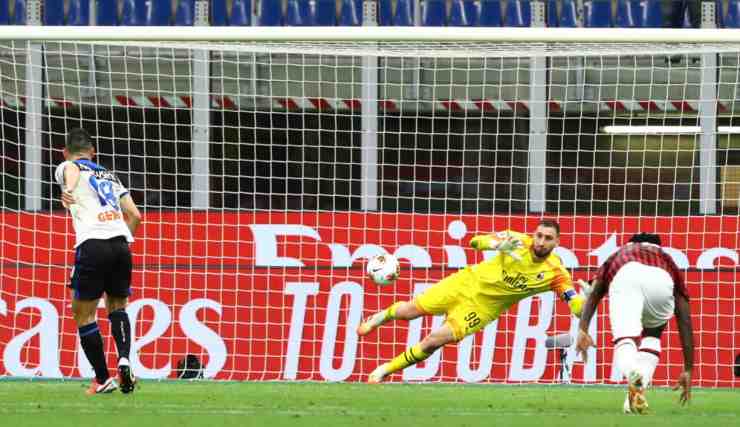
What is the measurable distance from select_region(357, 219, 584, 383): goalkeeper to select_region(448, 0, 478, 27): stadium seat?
550 centimetres

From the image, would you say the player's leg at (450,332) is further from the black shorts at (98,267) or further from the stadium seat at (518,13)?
the stadium seat at (518,13)

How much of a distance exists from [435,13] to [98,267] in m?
7.32

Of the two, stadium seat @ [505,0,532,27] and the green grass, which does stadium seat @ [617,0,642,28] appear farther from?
the green grass

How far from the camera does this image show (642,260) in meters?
8.16

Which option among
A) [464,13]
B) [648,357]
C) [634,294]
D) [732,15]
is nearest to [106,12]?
[464,13]

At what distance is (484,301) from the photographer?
35.0 ft

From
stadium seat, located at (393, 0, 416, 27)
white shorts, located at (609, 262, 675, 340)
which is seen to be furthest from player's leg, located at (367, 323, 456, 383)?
stadium seat, located at (393, 0, 416, 27)

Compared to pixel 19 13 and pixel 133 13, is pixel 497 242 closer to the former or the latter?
pixel 133 13

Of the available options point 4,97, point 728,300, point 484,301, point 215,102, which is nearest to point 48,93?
point 4,97

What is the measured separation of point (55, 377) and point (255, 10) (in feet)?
16.6

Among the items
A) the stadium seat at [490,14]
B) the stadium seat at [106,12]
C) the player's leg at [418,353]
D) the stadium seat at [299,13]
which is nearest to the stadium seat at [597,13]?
the stadium seat at [490,14]

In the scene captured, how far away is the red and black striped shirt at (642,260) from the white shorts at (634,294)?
0.04 metres

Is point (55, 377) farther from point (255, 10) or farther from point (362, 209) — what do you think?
point (255, 10)

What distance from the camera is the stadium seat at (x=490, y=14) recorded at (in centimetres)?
1572
